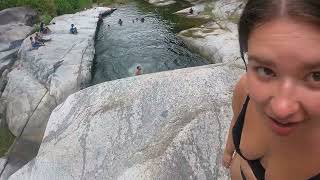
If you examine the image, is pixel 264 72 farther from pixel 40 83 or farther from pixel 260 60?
pixel 40 83

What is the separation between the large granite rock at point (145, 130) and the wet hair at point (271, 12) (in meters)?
5.23

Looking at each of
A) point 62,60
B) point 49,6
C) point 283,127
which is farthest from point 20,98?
point 283,127

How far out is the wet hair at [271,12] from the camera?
1.61 metres

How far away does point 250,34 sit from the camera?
1827mm

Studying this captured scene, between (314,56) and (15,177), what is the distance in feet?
31.5

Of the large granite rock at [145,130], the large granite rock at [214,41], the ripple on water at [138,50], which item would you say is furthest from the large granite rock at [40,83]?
the large granite rock at [214,41]

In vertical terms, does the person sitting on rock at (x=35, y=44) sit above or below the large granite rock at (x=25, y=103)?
above

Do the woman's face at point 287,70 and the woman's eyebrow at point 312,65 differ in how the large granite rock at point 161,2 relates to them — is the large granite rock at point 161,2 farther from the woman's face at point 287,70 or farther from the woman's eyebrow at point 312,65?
the woman's eyebrow at point 312,65

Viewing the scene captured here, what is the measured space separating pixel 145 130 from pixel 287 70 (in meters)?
6.75

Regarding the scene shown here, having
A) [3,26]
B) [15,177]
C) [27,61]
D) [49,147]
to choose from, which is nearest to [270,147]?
[49,147]

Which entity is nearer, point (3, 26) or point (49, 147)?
point (49, 147)

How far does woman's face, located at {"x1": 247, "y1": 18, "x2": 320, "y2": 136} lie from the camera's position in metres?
1.62

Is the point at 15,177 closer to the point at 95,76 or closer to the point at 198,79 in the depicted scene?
the point at 198,79

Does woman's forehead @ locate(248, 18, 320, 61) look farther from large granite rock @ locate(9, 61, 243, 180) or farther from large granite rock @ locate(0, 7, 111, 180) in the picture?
large granite rock @ locate(0, 7, 111, 180)
